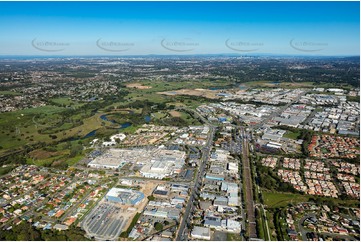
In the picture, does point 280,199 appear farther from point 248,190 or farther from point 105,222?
point 105,222

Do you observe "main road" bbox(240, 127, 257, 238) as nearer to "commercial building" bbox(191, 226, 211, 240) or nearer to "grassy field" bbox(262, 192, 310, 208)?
"grassy field" bbox(262, 192, 310, 208)

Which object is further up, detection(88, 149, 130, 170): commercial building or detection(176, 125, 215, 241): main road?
detection(88, 149, 130, 170): commercial building

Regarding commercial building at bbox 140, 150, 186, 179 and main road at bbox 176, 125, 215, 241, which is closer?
main road at bbox 176, 125, 215, 241

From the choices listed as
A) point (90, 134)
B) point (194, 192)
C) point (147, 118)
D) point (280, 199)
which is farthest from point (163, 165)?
point (147, 118)

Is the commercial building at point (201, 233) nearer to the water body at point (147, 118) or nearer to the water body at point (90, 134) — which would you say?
the water body at point (90, 134)

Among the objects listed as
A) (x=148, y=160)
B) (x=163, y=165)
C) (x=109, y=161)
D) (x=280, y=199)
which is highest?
(x=163, y=165)

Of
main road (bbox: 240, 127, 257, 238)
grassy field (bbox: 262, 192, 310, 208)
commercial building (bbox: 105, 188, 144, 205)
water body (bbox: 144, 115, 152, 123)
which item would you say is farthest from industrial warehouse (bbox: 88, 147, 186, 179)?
water body (bbox: 144, 115, 152, 123)

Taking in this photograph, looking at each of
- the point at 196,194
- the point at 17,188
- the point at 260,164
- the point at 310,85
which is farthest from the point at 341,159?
the point at 310,85

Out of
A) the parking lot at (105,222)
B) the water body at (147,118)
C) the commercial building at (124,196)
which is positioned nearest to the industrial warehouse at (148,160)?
the commercial building at (124,196)
